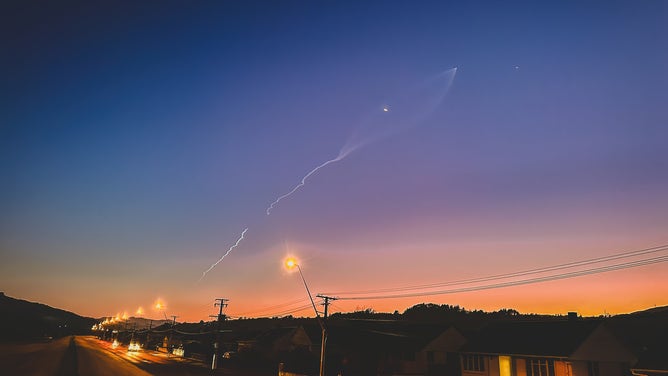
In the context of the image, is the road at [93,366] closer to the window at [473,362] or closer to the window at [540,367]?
the window at [473,362]

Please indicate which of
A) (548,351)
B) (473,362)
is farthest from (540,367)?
(473,362)

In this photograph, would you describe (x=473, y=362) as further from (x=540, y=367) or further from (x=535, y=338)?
(x=540, y=367)

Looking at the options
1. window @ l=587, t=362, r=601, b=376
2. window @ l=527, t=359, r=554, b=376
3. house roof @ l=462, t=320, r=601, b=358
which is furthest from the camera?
house roof @ l=462, t=320, r=601, b=358

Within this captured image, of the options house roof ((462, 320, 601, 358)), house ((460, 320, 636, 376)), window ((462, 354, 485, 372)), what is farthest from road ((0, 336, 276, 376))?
house roof ((462, 320, 601, 358))

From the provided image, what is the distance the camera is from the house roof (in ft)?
119

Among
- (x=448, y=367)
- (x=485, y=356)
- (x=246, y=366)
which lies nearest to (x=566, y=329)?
(x=485, y=356)

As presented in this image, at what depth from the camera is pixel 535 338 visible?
131 ft

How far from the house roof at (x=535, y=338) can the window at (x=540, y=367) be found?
0.80 m

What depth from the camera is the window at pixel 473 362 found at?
41.6 meters

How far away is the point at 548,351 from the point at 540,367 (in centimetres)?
158

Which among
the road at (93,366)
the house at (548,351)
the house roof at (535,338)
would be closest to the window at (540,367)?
the house at (548,351)

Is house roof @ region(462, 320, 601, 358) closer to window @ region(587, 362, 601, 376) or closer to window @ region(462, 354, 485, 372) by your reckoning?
window @ region(462, 354, 485, 372)

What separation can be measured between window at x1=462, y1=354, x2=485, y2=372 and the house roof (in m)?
0.81

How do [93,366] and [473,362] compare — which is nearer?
[473,362]
